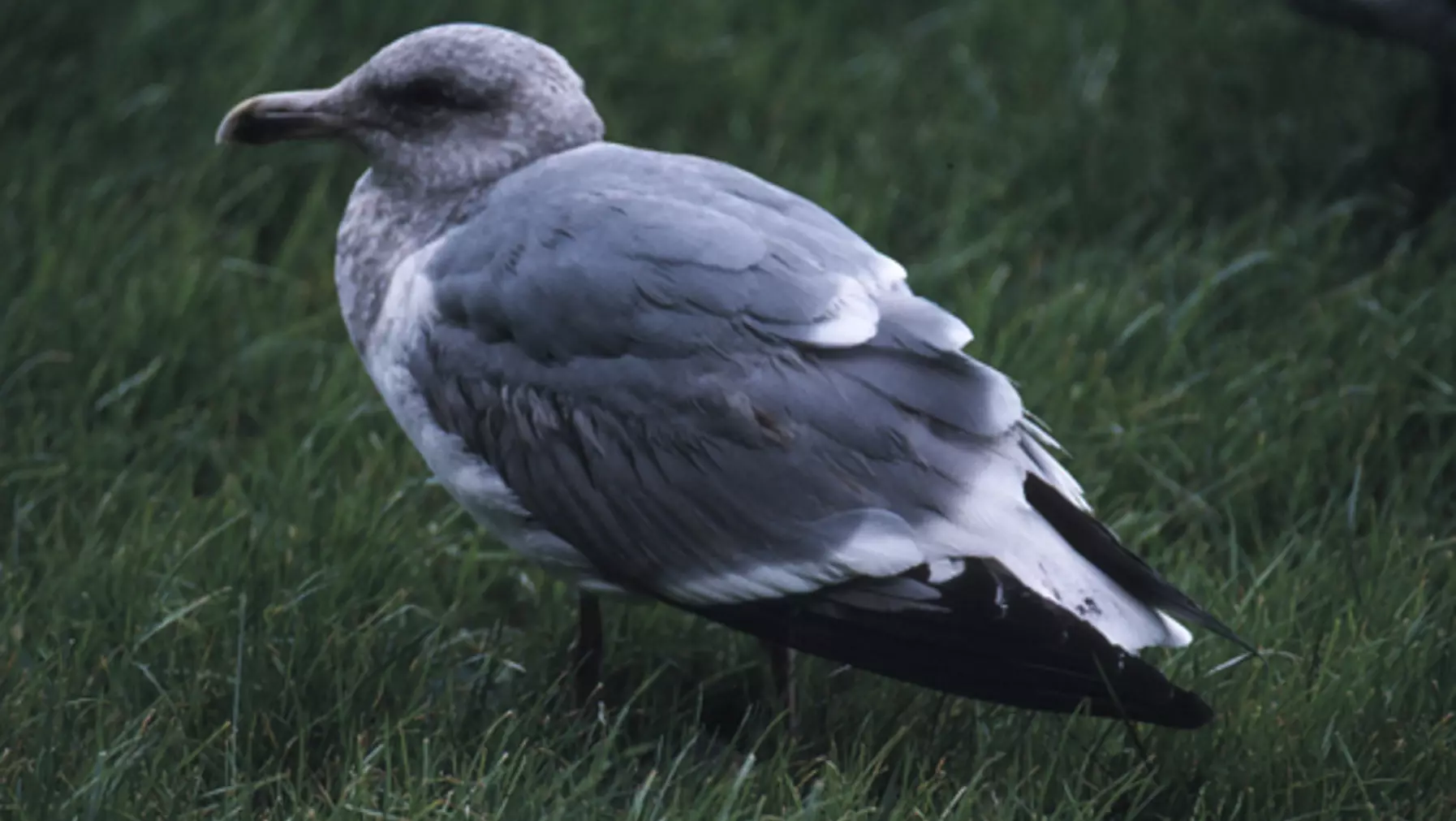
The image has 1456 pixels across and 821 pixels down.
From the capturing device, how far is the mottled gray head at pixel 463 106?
3.25 metres

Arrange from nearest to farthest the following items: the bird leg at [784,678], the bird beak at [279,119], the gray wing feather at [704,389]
A: 1. the gray wing feather at [704,389]
2. the bird leg at [784,678]
3. the bird beak at [279,119]

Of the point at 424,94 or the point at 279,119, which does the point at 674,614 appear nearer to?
the point at 424,94

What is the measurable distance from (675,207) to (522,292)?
270mm

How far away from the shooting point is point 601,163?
10.1ft

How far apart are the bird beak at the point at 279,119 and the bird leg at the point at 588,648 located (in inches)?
37.6

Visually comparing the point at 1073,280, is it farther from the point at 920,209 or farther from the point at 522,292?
the point at 522,292

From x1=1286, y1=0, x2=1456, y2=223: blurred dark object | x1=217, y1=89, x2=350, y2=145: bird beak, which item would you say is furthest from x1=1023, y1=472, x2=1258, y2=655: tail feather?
x1=1286, y1=0, x2=1456, y2=223: blurred dark object

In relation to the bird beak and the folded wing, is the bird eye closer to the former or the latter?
the bird beak

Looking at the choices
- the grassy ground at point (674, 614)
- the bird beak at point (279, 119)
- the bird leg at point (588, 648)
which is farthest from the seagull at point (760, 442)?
the bird beak at point (279, 119)

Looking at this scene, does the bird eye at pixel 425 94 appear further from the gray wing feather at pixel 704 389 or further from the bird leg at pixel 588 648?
the bird leg at pixel 588 648

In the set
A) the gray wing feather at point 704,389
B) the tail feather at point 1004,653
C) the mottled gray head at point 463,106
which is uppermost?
the mottled gray head at point 463,106

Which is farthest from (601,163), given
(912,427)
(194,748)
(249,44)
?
(249,44)

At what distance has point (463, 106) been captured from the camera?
10.7 ft

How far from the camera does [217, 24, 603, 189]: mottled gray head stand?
3250mm
